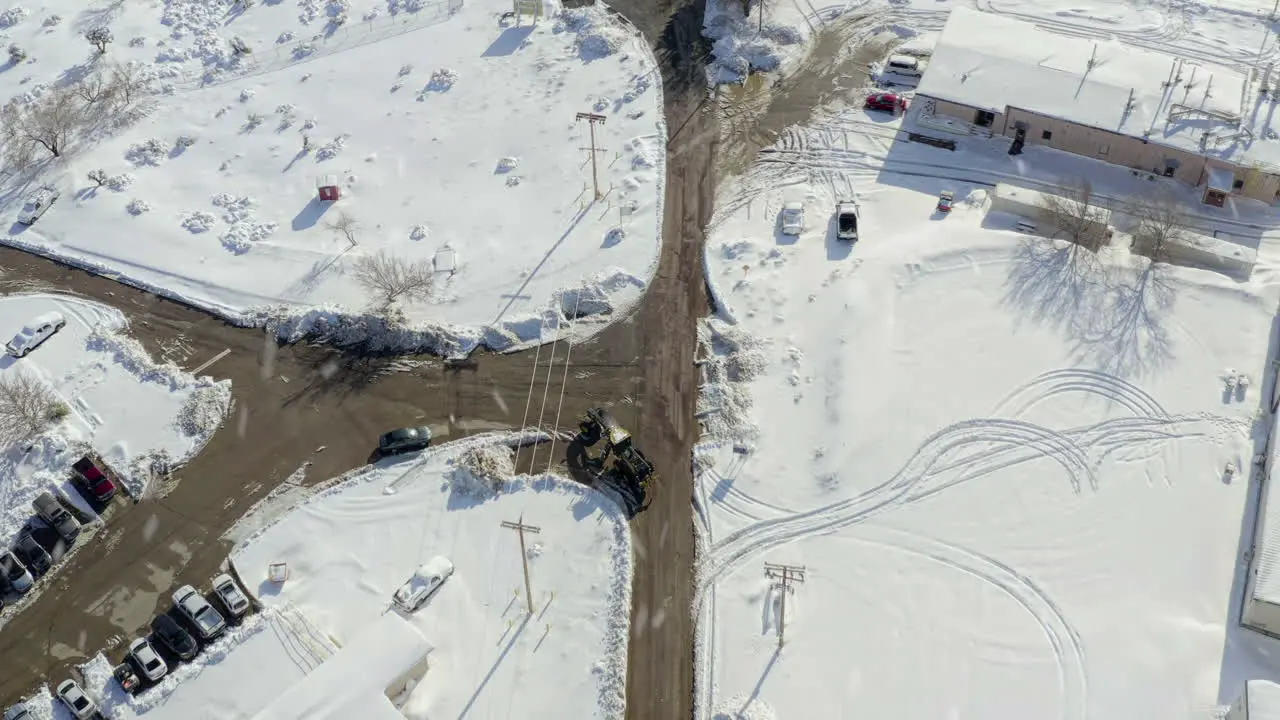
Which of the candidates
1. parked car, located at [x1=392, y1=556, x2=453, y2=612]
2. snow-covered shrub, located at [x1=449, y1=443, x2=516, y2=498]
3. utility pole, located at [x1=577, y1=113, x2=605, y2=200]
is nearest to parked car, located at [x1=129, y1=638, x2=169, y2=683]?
parked car, located at [x1=392, y1=556, x2=453, y2=612]

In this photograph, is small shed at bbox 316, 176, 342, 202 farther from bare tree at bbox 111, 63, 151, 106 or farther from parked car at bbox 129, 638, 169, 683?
parked car at bbox 129, 638, 169, 683

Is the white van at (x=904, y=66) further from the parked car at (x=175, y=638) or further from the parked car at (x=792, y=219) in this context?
the parked car at (x=175, y=638)

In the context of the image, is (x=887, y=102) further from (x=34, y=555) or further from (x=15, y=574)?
(x=15, y=574)

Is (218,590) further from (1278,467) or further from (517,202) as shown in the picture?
(1278,467)

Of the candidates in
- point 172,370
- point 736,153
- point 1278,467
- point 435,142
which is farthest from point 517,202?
point 1278,467

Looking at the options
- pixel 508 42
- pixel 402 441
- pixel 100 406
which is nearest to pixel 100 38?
pixel 508 42

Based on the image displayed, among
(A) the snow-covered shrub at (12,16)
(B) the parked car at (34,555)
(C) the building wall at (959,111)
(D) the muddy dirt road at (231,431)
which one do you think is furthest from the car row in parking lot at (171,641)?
(A) the snow-covered shrub at (12,16)
